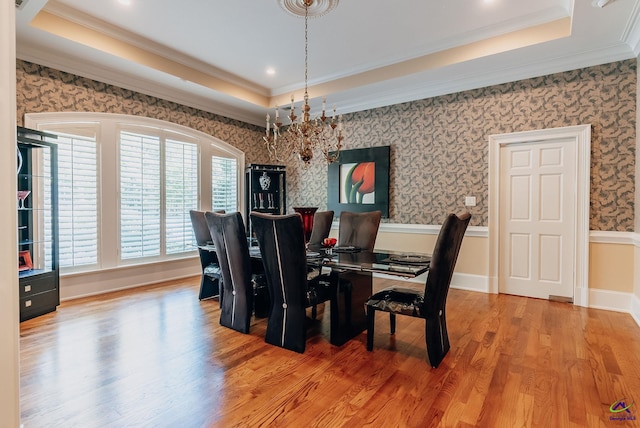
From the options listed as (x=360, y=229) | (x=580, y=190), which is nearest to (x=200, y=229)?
(x=360, y=229)

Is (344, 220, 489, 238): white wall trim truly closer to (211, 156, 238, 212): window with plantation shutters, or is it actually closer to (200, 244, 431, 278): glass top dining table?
(200, 244, 431, 278): glass top dining table

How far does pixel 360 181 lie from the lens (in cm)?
548

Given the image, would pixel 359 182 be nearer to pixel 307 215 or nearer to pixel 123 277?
pixel 307 215

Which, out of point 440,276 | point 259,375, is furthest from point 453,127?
point 259,375

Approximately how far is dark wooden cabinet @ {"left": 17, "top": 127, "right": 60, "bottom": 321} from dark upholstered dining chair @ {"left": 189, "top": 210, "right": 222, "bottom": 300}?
4.82 feet

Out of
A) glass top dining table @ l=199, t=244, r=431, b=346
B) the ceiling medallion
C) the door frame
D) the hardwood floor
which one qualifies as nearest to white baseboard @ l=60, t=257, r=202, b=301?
the hardwood floor

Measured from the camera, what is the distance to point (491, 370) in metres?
2.33

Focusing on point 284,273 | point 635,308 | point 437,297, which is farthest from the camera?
point 635,308

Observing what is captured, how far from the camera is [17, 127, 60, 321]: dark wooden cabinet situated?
11.1ft

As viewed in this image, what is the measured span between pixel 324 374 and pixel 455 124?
381cm

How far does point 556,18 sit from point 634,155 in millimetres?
1694

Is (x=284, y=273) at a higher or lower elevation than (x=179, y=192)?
lower

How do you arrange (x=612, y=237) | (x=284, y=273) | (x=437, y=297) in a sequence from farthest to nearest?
1. (x=612, y=237)
2. (x=284, y=273)
3. (x=437, y=297)

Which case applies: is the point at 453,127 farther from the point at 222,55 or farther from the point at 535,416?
the point at 535,416
